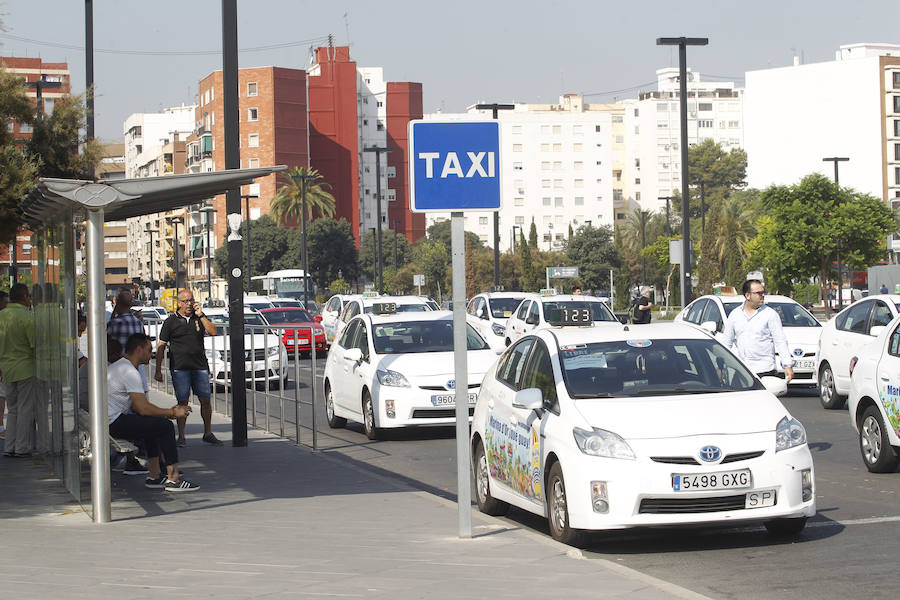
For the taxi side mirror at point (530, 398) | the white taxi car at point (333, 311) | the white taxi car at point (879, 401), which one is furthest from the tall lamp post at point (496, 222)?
the taxi side mirror at point (530, 398)

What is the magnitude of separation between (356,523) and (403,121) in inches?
5817

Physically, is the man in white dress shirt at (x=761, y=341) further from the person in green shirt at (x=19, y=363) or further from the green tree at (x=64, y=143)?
the person in green shirt at (x=19, y=363)

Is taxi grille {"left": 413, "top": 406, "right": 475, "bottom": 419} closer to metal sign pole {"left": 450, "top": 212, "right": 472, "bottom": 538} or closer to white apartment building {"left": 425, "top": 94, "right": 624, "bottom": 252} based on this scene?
metal sign pole {"left": 450, "top": 212, "right": 472, "bottom": 538}

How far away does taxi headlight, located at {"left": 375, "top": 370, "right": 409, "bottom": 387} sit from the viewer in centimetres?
1653

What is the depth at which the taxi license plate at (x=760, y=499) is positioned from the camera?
8.26m

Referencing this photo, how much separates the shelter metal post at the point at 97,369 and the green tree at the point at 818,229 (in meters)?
46.4

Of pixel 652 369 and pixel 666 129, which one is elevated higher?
pixel 666 129

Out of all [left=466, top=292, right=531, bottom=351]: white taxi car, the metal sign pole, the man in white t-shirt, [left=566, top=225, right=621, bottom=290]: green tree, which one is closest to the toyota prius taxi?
the metal sign pole

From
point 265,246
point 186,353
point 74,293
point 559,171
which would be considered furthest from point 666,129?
point 74,293

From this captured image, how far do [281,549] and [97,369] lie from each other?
7.21 feet

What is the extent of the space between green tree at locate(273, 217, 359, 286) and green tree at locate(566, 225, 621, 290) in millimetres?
25971

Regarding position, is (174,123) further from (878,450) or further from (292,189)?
(878,450)

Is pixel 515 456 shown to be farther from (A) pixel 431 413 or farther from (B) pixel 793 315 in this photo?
(B) pixel 793 315

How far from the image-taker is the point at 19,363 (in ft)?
45.9
